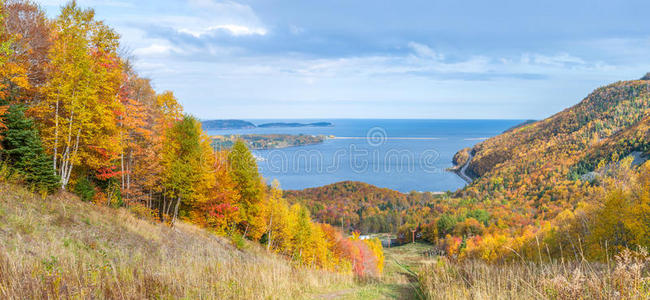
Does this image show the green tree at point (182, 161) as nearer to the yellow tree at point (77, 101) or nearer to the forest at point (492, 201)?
the yellow tree at point (77, 101)

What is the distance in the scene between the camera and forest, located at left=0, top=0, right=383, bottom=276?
13.9 m

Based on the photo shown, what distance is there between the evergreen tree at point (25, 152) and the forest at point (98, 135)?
4 centimetres

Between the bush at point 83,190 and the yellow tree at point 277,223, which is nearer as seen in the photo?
the bush at point 83,190

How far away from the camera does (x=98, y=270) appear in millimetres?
4566

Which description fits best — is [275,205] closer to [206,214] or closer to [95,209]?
[206,214]

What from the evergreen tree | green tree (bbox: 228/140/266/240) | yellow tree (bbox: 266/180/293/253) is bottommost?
yellow tree (bbox: 266/180/293/253)

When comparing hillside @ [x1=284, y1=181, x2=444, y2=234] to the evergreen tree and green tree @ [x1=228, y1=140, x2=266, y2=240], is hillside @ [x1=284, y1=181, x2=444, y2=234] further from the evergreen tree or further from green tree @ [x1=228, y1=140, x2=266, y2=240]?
the evergreen tree

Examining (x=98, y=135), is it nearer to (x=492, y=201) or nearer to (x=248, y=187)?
(x=248, y=187)

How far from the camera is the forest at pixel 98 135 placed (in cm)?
1394

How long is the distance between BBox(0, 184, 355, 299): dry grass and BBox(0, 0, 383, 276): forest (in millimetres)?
3056

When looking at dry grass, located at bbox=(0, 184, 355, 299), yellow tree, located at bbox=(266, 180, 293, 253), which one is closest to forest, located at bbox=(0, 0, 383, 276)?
yellow tree, located at bbox=(266, 180, 293, 253)

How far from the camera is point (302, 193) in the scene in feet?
419

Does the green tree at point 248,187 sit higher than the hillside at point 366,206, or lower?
higher

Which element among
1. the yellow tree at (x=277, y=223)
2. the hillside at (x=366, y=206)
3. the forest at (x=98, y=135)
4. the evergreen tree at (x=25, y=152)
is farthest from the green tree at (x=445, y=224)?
the evergreen tree at (x=25, y=152)
